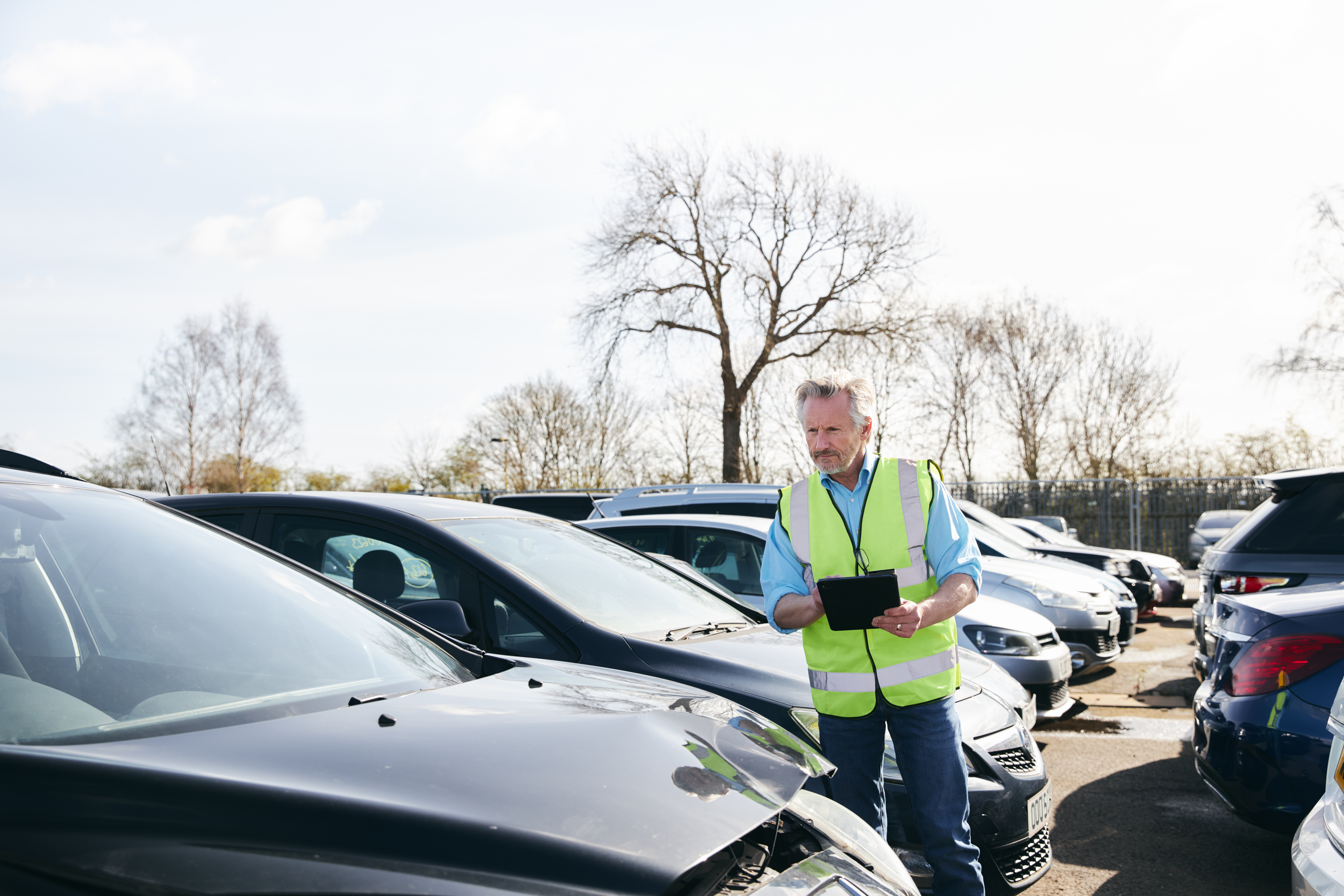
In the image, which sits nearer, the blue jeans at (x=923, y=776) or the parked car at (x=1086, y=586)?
the blue jeans at (x=923, y=776)

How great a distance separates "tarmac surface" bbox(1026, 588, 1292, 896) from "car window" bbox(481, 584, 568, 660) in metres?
2.17

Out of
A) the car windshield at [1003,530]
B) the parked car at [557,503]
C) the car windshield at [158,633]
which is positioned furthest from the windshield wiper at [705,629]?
the car windshield at [1003,530]

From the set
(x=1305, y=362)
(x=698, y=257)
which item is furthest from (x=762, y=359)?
(x=1305, y=362)

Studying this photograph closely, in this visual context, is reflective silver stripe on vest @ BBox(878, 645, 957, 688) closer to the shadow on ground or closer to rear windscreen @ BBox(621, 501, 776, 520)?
the shadow on ground

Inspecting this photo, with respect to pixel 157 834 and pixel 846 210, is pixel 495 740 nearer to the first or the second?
pixel 157 834

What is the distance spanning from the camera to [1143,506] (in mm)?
21641

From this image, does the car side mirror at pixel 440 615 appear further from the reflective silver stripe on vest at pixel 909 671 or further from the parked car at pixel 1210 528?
the parked car at pixel 1210 528

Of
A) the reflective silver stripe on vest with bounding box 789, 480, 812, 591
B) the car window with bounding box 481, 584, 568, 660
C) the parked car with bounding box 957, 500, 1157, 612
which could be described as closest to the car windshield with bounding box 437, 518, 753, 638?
the car window with bounding box 481, 584, 568, 660

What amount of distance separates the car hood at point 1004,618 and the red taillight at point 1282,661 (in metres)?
2.25

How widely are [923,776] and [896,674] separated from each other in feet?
1.05

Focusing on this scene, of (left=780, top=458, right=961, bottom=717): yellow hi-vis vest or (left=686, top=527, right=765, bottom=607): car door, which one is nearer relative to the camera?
(left=780, top=458, right=961, bottom=717): yellow hi-vis vest

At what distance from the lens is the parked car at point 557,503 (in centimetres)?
805

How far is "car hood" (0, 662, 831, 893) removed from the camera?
4.35 feet

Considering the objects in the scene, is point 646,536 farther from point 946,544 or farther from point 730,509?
point 946,544
